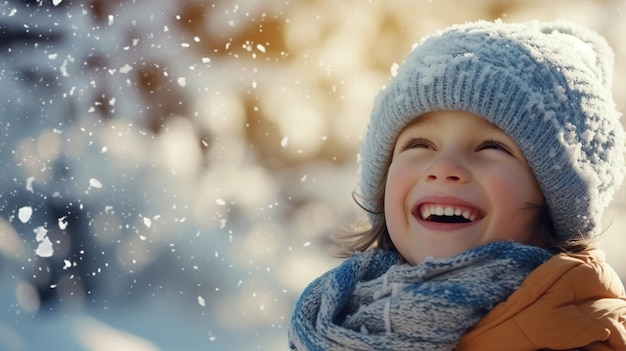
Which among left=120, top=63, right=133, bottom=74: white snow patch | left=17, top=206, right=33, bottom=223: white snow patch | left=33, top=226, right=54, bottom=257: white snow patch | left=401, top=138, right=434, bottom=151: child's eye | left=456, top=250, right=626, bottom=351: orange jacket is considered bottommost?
left=456, top=250, right=626, bottom=351: orange jacket

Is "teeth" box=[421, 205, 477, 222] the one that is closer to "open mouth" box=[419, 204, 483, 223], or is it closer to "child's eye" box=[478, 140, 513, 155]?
"open mouth" box=[419, 204, 483, 223]

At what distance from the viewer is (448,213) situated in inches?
52.2

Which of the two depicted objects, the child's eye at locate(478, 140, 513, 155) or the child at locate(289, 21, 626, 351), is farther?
the child's eye at locate(478, 140, 513, 155)

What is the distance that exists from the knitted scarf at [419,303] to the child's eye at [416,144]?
235 millimetres

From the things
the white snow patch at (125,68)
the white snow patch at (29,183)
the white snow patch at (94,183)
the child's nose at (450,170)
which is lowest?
the child's nose at (450,170)

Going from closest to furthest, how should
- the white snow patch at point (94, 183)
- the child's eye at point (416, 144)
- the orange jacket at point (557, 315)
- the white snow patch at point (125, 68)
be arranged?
the orange jacket at point (557, 315)
the child's eye at point (416, 144)
the white snow patch at point (125, 68)
the white snow patch at point (94, 183)

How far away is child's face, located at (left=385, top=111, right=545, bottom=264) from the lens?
1.30 metres

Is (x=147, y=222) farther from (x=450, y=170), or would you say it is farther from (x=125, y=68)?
(x=450, y=170)

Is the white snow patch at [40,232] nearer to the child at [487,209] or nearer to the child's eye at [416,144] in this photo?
the child at [487,209]

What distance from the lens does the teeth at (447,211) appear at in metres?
1.31

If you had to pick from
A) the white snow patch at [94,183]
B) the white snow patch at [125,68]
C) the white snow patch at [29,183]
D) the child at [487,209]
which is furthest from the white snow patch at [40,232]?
the child at [487,209]

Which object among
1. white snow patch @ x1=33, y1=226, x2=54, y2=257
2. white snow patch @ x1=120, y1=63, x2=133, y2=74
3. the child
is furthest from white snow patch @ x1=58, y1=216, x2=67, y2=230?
the child

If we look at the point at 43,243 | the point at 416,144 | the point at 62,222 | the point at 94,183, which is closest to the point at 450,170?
the point at 416,144

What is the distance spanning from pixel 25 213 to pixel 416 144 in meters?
2.90
